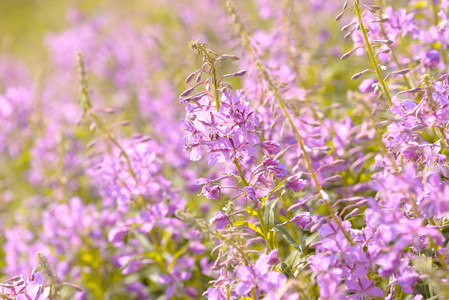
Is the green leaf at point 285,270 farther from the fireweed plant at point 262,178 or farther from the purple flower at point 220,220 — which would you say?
the purple flower at point 220,220

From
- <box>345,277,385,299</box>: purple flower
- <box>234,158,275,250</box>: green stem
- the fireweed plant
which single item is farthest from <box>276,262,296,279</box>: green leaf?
<box>345,277,385,299</box>: purple flower

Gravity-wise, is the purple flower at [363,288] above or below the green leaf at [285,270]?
below

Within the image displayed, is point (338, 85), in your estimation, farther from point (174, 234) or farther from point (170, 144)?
point (174, 234)

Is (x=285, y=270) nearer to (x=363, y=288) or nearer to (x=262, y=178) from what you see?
(x=363, y=288)

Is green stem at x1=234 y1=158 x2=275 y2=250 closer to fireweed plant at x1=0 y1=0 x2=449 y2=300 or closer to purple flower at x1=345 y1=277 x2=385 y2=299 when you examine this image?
fireweed plant at x1=0 y1=0 x2=449 y2=300

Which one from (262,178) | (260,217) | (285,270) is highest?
(262,178)

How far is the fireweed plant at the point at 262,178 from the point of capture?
2.09 m

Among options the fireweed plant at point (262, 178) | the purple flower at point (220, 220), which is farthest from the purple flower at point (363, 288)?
the purple flower at point (220, 220)

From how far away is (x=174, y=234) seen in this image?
Answer: 12.0 ft

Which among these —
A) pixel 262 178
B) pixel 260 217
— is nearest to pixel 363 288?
pixel 260 217

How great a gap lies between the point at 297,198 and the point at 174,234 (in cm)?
109

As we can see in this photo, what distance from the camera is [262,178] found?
2363mm

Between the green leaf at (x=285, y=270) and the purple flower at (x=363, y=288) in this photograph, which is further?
the green leaf at (x=285, y=270)

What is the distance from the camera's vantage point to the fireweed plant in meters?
2.09
